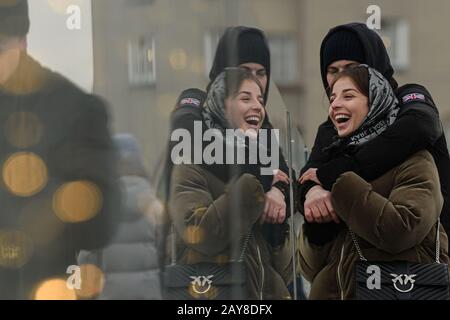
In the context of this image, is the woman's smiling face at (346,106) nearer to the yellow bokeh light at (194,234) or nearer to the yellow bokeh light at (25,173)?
the yellow bokeh light at (194,234)

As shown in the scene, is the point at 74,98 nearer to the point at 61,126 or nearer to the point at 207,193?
the point at 61,126

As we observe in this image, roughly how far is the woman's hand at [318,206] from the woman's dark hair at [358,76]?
1.07ft

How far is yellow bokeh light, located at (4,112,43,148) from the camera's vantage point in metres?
2.42

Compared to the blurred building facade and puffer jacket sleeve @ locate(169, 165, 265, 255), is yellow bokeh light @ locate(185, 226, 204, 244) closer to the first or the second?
puffer jacket sleeve @ locate(169, 165, 265, 255)

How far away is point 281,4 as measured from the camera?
2322 mm

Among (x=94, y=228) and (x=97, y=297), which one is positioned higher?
(x=94, y=228)

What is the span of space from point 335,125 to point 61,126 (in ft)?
2.96

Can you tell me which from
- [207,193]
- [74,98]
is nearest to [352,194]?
[207,193]

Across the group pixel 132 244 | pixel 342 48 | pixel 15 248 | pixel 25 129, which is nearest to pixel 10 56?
pixel 25 129

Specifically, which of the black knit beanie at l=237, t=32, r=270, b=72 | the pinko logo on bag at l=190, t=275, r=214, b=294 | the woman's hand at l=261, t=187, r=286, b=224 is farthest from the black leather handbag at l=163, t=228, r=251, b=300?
the black knit beanie at l=237, t=32, r=270, b=72

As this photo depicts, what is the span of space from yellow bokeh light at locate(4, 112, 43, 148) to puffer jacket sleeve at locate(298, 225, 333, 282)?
0.94m

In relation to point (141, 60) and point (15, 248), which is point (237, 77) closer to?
point (141, 60)

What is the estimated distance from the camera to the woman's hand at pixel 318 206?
7.69 ft

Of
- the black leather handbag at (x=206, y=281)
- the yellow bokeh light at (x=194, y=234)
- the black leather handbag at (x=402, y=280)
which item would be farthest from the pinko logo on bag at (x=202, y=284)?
the black leather handbag at (x=402, y=280)
